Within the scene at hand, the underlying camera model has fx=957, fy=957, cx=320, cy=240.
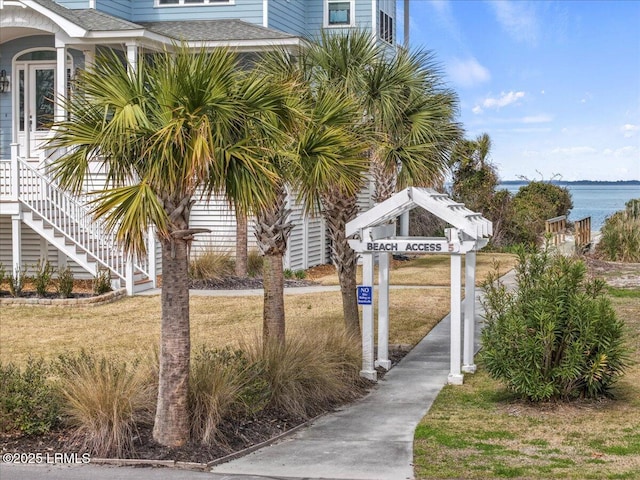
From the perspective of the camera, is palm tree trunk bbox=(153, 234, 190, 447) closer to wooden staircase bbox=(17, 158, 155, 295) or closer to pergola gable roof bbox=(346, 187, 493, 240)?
pergola gable roof bbox=(346, 187, 493, 240)

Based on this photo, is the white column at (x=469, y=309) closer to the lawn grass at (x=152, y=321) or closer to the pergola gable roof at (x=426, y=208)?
the pergola gable roof at (x=426, y=208)

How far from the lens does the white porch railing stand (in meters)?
20.2

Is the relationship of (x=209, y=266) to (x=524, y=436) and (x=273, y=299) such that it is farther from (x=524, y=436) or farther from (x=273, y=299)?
(x=524, y=436)

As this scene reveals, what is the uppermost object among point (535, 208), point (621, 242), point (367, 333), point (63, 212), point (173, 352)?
point (535, 208)

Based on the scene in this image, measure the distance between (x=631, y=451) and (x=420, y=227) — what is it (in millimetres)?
24850

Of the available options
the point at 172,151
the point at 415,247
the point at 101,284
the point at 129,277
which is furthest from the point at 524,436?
the point at 129,277

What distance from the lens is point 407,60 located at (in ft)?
51.4

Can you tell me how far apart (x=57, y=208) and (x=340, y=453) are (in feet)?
41.8

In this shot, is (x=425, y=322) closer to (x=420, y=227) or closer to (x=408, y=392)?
(x=408, y=392)

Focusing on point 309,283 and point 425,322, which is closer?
point 425,322

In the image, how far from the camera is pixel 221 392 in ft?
32.1

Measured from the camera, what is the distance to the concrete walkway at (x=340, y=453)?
8.52 metres

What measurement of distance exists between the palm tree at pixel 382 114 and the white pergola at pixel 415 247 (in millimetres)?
1083

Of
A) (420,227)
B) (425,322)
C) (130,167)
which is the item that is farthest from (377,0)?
(130,167)
